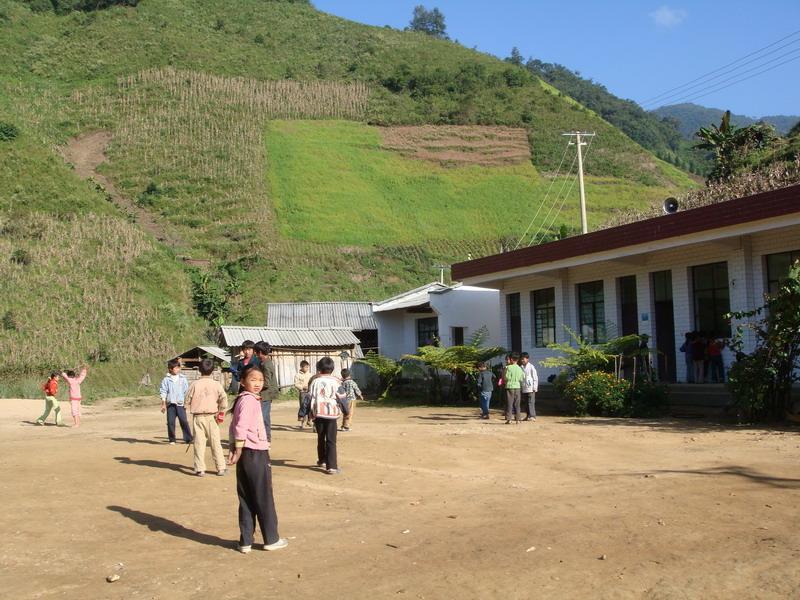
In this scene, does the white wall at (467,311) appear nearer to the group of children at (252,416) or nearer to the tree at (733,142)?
the group of children at (252,416)

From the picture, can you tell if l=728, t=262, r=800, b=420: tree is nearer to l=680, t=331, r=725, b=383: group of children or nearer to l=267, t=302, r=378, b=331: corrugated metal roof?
l=680, t=331, r=725, b=383: group of children

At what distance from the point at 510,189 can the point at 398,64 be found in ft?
112

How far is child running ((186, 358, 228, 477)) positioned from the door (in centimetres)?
1295

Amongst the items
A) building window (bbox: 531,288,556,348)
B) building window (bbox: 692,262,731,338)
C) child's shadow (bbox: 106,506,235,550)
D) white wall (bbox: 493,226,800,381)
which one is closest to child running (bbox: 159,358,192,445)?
child's shadow (bbox: 106,506,235,550)

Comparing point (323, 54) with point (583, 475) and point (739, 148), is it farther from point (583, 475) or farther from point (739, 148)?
point (583, 475)

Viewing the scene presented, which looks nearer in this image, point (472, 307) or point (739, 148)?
point (472, 307)

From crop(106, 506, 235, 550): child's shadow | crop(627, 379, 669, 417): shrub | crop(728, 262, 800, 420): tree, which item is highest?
crop(728, 262, 800, 420): tree

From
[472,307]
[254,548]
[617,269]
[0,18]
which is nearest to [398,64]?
[0,18]

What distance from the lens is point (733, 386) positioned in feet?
50.6

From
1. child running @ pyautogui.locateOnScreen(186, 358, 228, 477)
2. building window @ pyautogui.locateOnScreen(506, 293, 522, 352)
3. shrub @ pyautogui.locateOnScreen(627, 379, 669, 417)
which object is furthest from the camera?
building window @ pyautogui.locateOnScreen(506, 293, 522, 352)

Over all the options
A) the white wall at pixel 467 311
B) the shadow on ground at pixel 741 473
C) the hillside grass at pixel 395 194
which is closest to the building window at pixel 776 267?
the shadow on ground at pixel 741 473

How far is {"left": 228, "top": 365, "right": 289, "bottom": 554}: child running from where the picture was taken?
7.42 m

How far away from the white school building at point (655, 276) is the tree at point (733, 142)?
65.4ft

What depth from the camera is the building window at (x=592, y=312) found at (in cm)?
2365
